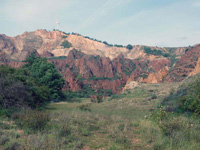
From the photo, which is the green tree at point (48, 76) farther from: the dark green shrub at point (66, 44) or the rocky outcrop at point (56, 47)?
the dark green shrub at point (66, 44)

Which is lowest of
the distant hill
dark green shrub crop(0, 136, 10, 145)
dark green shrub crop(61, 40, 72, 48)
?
dark green shrub crop(0, 136, 10, 145)

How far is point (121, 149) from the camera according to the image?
5723mm

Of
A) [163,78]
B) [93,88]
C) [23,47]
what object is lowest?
[93,88]

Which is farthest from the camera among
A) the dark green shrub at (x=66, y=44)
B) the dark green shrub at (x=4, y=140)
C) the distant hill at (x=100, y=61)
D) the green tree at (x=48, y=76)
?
the dark green shrub at (x=66, y=44)

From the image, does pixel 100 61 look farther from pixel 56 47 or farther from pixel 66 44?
pixel 56 47

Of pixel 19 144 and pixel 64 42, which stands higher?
pixel 64 42

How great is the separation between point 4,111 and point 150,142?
26.4 ft

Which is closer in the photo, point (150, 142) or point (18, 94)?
point (150, 142)

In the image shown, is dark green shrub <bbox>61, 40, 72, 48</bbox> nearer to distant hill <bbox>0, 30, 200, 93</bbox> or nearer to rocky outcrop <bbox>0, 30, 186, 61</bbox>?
distant hill <bbox>0, 30, 200, 93</bbox>

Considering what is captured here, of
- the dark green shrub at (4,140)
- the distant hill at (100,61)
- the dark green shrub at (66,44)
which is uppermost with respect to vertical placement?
the dark green shrub at (66,44)

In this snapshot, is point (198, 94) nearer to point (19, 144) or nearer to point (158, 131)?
point (158, 131)

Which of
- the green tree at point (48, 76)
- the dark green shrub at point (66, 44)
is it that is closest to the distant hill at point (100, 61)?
the dark green shrub at point (66, 44)

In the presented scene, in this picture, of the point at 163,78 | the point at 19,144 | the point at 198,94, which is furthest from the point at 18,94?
the point at 163,78

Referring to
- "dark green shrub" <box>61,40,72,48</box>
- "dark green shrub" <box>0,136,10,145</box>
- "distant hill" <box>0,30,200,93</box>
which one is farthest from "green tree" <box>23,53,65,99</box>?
"dark green shrub" <box>61,40,72,48</box>
